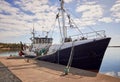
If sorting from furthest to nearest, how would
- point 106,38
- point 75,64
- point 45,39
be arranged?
point 45,39
point 75,64
point 106,38

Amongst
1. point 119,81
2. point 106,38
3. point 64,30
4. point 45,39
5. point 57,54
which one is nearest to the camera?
point 119,81

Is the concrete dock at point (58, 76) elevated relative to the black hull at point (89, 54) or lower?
lower

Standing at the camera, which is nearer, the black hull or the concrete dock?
the concrete dock

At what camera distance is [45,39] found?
1303 inches

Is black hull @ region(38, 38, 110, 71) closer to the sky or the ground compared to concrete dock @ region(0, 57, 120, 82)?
closer to the sky

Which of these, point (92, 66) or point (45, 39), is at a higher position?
point (45, 39)

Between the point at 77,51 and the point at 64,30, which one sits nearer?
the point at 77,51

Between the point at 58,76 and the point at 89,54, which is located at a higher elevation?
the point at 89,54

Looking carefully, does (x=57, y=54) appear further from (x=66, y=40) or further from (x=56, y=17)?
(x=56, y=17)

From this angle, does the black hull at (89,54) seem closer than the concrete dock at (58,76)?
No

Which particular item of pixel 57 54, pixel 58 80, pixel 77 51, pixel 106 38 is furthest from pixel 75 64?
pixel 58 80

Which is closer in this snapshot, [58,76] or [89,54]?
[58,76]

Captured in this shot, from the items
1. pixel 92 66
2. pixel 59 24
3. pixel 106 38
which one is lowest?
pixel 92 66

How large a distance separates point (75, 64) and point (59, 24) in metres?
6.46
